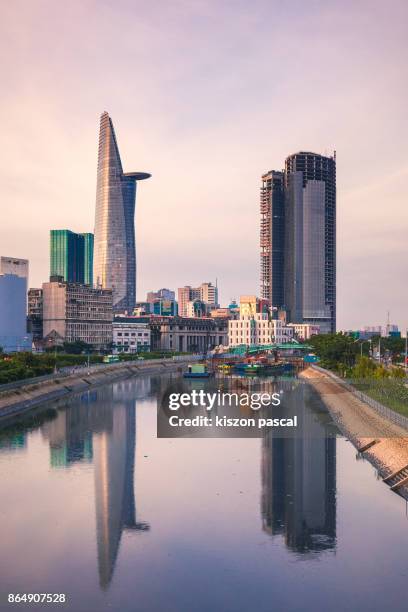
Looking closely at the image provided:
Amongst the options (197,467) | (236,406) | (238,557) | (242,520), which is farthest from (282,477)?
(236,406)

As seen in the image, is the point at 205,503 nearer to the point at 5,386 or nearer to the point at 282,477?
the point at 282,477

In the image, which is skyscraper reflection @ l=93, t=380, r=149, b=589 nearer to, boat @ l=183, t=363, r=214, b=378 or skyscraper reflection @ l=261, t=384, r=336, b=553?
skyscraper reflection @ l=261, t=384, r=336, b=553

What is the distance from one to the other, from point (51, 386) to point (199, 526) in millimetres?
76954

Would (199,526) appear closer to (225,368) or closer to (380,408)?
(380,408)

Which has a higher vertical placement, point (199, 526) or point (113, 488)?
point (113, 488)

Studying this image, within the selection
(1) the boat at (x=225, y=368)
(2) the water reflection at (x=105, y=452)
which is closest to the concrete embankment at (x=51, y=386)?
(2) the water reflection at (x=105, y=452)

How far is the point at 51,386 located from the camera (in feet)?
388

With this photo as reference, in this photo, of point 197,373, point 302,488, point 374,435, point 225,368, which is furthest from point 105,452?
point 225,368

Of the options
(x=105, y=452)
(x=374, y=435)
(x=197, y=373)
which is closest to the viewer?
(x=105, y=452)

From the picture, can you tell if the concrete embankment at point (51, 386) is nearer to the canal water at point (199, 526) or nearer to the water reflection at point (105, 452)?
the water reflection at point (105, 452)

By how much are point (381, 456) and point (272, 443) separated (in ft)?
52.6

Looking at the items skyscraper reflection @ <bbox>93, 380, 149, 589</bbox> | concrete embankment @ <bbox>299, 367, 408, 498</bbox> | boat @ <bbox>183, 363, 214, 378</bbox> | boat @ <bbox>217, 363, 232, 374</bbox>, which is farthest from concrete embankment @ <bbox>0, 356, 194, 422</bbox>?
concrete embankment @ <bbox>299, 367, 408, 498</bbox>

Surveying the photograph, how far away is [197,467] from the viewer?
62531 mm

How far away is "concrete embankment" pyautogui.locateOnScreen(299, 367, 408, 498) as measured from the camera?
55.1 metres
